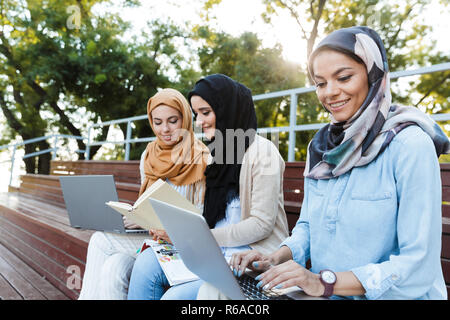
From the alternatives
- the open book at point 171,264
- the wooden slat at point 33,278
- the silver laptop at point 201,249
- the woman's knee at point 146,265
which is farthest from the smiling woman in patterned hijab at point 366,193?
the wooden slat at point 33,278

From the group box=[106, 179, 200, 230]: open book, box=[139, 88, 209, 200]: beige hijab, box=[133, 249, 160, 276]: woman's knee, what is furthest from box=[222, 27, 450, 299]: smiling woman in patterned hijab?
box=[139, 88, 209, 200]: beige hijab

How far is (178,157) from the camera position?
2184 millimetres

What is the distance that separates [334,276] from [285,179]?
1628 millimetres

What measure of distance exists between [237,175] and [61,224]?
2280mm

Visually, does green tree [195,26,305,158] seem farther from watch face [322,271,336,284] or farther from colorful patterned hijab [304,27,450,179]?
watch face [322,271,336,284]

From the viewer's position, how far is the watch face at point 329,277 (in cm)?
94

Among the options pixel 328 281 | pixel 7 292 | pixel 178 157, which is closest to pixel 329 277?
pixel 328 281

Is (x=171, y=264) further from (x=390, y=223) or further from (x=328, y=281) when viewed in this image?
(x=390, y=223)

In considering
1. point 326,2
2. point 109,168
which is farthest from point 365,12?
point 109,168

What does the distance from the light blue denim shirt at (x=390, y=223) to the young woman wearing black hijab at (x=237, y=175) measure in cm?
46

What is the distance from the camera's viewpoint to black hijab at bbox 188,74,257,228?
5.71 feet

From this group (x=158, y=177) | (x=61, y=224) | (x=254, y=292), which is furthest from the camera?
(x=61, y=224)

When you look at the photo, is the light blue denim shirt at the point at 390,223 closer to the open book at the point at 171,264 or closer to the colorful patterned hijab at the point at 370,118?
the colorful patterned hijab at the point at 370,118

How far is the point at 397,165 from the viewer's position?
0.96 m
